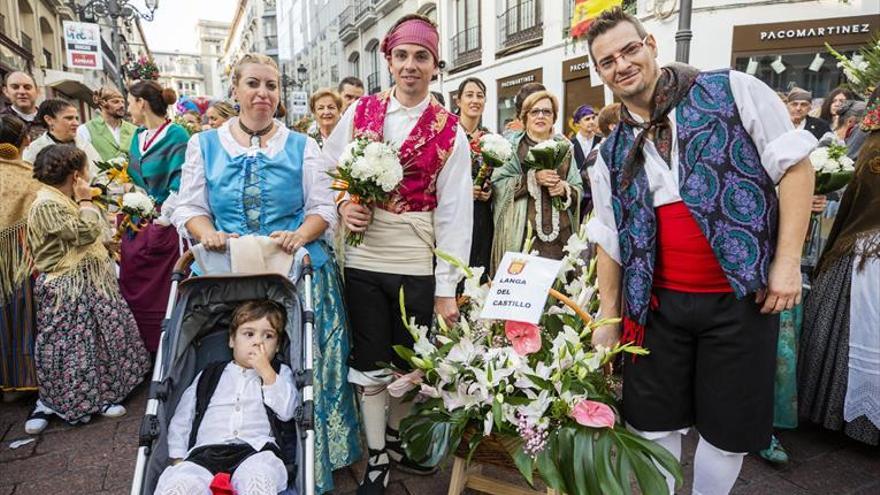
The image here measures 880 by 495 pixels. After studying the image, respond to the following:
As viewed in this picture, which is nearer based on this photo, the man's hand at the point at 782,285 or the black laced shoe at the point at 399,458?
the man's hand at the point at 782,285

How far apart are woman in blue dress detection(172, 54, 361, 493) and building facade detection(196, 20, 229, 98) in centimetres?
10972

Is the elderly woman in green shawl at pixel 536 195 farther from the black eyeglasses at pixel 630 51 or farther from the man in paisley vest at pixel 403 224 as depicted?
the black eyeglasses at pixel 630 51

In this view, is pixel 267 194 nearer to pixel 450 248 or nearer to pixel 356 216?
pixel 356 216

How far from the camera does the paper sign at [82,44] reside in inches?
455

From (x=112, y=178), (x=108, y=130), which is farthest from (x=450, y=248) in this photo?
(x=108, y=130)

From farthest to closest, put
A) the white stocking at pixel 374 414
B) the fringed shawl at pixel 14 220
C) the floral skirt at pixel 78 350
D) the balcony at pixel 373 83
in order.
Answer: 1. the balcony at pixel 373 83
2. the fringed shawl at pixel 14 220
3. the floral skirt at pixel 78 350
4. the white stocking at pixel 374 414

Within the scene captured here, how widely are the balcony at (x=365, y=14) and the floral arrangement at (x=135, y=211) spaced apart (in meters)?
23.0

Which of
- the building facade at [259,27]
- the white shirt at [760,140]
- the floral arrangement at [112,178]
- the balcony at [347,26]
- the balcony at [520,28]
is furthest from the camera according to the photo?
the building facade at [259,27]

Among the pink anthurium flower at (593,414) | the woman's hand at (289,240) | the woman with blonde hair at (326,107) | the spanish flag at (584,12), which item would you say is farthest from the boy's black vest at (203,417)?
the spanish flag at (584,12)

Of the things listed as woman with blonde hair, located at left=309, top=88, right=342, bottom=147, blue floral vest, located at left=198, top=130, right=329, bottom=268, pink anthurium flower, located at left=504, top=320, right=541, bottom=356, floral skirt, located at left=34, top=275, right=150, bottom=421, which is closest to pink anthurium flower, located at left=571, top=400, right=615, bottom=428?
pink anthurium flower, located at left=504, top=320, right=541, bottom=356

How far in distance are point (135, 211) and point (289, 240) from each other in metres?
2.08

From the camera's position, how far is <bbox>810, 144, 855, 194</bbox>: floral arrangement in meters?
2.75

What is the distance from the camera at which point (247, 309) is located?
239 cm

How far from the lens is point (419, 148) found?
2.45 metres
